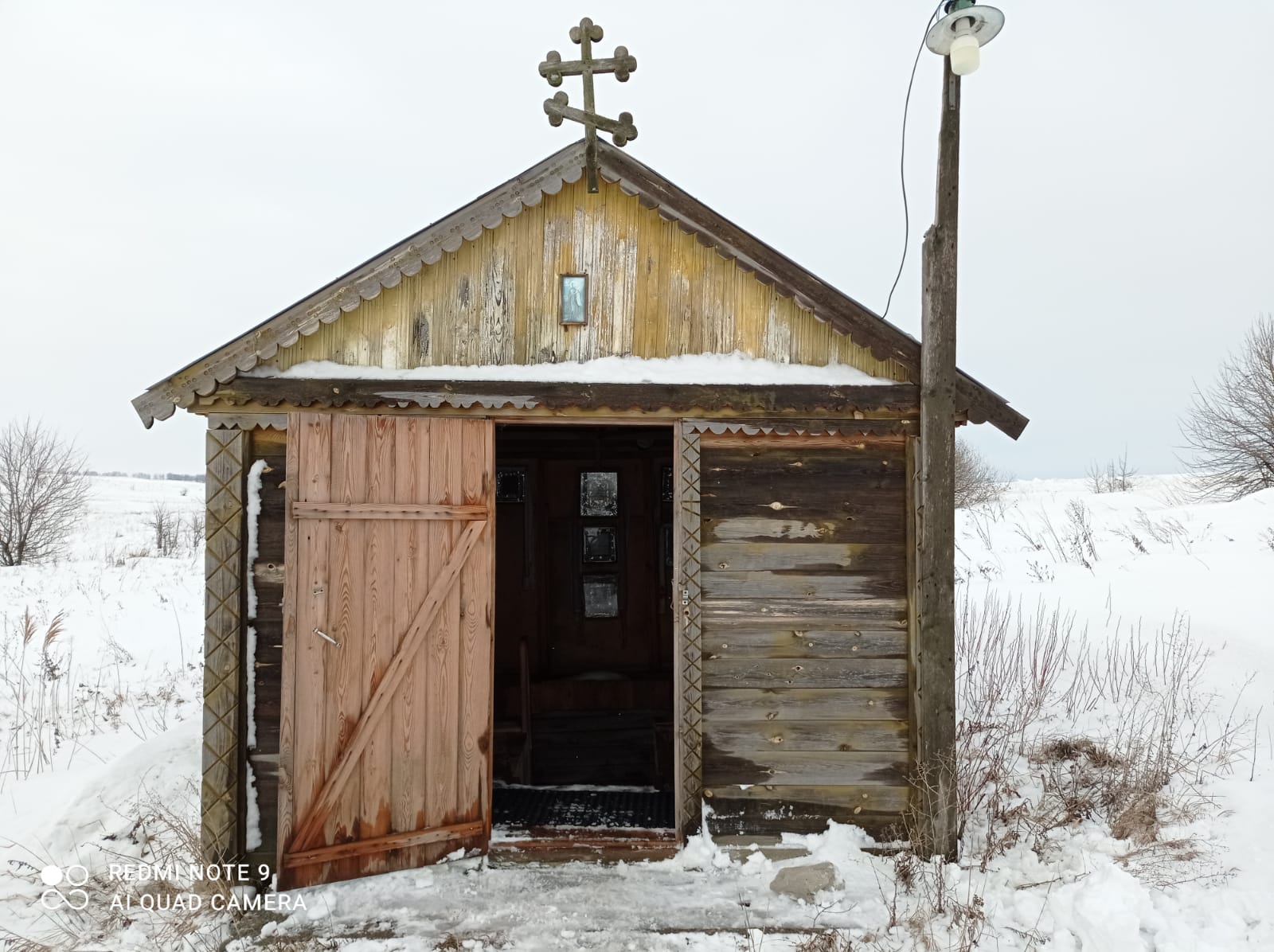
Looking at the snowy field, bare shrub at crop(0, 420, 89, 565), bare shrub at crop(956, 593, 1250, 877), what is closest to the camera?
the snowy field

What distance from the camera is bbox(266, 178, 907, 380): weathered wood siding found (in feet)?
16.6

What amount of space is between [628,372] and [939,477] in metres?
Answer: 2.24

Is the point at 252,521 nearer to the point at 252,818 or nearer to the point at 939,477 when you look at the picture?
the point at 252,818

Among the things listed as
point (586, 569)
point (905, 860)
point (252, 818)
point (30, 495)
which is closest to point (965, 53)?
point (905, 860)

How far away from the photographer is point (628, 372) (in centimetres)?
508

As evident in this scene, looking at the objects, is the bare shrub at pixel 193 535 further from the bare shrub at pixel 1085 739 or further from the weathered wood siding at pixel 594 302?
the bare shrub at pixel 1085 739

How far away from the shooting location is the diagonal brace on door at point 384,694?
4750 millimetres

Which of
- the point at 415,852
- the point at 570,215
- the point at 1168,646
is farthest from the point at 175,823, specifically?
the point at 1168,646

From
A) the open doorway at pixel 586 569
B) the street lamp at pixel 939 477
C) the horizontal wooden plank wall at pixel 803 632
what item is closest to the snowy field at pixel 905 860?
the horizontal wooden plank wall at pixel 803 632

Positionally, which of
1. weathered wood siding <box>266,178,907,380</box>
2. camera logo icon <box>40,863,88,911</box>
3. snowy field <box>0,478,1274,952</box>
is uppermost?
weathered wood siding <box>266,178,907,380</box>

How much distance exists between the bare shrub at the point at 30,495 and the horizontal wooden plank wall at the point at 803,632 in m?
18.8

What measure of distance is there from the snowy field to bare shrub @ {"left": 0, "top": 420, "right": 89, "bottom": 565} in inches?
350

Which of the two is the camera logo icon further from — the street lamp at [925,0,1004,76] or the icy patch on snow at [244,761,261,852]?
the street lamp at [925,0,1004,76]

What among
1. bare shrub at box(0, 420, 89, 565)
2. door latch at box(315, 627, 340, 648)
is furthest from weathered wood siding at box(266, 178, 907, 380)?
bare shrub at box(0, 420, 89, 565)
